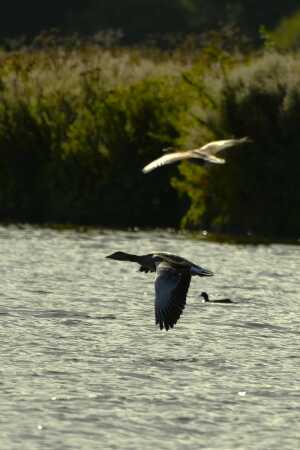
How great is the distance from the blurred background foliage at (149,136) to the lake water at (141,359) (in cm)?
410

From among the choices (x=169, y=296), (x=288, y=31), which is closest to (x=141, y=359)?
(x=169, y=296)

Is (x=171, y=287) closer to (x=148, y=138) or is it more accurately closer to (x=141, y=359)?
(x=141, y=359)

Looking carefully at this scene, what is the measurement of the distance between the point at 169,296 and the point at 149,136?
657 inches

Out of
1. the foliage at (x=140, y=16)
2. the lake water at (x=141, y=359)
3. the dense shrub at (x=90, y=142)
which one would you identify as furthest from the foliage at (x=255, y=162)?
the foliage at (x=140, y=16)

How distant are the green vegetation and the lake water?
13.3ft

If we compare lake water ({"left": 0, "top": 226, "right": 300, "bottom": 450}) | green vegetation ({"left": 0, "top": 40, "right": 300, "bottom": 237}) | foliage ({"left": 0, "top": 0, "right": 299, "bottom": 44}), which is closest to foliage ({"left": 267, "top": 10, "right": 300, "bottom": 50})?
foliage ({"left": 0, "top": 0, "right": 299, "bottom": 44})

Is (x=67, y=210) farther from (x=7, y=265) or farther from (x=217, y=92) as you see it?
(x=7, y=265)

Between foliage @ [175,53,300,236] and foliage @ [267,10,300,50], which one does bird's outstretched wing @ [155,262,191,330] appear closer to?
foliage @ [175,53,300,236]

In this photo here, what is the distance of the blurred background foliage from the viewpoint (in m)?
28.6

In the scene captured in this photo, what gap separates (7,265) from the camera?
2336 centimetres

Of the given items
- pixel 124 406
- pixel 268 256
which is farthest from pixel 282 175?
pixel 124 406

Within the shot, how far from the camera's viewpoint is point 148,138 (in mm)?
31344

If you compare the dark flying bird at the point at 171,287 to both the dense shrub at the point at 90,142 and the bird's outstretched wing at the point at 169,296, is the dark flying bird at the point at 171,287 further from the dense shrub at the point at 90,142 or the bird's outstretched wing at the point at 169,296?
the dense shrub at the point at 90,142

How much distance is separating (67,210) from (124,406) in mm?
18247
